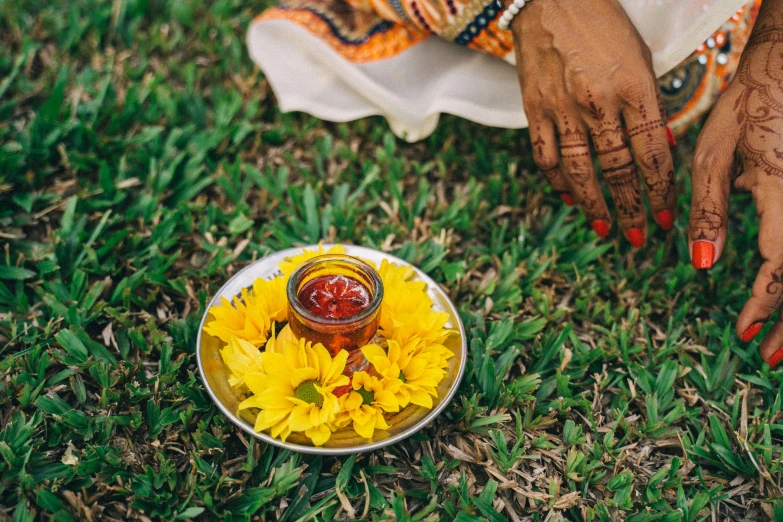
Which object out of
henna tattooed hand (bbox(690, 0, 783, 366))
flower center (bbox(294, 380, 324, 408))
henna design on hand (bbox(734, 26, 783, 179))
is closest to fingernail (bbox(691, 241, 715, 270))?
henna tattooed hand (bbox(690, 0, 783, 366))

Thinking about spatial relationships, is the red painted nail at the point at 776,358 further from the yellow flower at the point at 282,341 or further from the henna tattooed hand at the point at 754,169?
the yellow flower at the point at 282,341

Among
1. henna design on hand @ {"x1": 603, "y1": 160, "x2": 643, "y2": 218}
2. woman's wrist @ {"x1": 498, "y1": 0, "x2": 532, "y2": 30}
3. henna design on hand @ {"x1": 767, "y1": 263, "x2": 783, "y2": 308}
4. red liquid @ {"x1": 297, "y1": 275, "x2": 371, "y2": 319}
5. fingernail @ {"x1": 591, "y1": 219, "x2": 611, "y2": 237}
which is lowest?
Answer: fingernail @ {"x1": 591, "y1": 219, "x2": 611, "y2": 237}

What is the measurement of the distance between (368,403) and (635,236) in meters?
0.93

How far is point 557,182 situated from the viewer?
73.0 inches

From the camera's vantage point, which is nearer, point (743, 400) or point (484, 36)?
point (743, 400)

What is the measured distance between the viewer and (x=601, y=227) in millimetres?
1901

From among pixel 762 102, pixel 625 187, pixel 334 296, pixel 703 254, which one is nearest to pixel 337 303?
pixel 334 296

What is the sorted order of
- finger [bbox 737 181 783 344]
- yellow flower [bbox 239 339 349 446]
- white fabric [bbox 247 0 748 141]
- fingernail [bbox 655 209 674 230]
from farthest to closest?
white fabric [bbox 247 0 748 141]
fingernail [bbox 655 209 674 230]
finger [bbox 737 181 783 344]
yellow flower [bbox 239 339 349 446]

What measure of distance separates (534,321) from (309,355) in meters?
0.70

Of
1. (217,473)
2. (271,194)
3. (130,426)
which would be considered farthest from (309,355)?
(271,194)

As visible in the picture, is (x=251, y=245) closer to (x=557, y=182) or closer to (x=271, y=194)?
(x=271, y=194)

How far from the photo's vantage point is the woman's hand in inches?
64.5

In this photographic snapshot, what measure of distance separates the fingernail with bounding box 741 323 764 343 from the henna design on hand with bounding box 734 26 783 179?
38cm

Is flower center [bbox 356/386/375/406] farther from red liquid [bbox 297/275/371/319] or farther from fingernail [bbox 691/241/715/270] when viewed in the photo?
fingernail [bbox 691/241/715/270]
